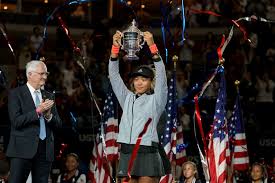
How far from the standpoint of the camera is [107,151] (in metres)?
13.8

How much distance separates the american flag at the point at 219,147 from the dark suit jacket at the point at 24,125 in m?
4.26

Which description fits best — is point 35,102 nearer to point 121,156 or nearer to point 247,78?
point 121,156

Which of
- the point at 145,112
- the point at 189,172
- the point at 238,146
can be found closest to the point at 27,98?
the point at 145,112

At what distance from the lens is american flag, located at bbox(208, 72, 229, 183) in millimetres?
12898

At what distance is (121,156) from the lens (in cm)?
889

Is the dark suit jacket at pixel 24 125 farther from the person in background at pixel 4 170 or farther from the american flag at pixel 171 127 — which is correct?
the american flag at pixel 171 127

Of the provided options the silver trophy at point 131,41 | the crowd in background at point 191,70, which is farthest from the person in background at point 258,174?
the silver trophy at point 131,41

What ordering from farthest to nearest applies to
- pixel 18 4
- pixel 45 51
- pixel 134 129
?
pixel 18 4 → pixel 45 51 → pixel 134 129

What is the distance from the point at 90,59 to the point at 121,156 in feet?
33.0

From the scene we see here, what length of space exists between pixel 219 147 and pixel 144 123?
446cm

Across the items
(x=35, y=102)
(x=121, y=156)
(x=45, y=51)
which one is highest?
(x=45, y=51)

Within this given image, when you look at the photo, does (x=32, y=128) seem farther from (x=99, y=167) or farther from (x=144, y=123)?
(x=99, y=167)

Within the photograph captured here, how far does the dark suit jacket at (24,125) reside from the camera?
29.3 feet

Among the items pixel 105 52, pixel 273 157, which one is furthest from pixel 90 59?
pixel 273 157
